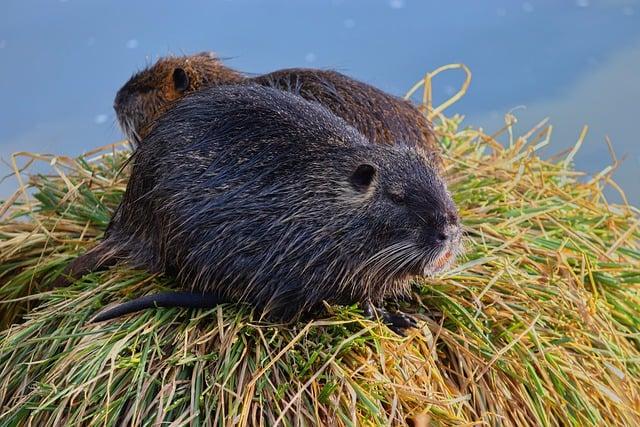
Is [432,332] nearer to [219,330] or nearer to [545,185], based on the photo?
[219,330]

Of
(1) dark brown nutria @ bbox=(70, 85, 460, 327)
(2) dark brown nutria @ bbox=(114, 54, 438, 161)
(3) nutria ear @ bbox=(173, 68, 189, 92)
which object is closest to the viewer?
(1) dark brown nutria @ bbox=(70, 85, 460, 327)

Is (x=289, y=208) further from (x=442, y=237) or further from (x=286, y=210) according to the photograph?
(x=442, y=237)

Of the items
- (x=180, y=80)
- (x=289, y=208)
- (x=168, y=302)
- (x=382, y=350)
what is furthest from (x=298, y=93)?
(x=382, y=350)

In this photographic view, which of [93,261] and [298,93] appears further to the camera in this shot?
[298,93]

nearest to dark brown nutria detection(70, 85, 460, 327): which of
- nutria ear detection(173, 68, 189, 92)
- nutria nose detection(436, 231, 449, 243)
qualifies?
nutria nose detection(436, 231, 449, 243)

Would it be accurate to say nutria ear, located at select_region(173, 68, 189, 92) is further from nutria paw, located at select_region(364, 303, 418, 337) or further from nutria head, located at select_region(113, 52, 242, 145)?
nutria paw, located at select_region(364, 303, 418, 337)

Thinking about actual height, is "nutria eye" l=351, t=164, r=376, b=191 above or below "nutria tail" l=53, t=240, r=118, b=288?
above
